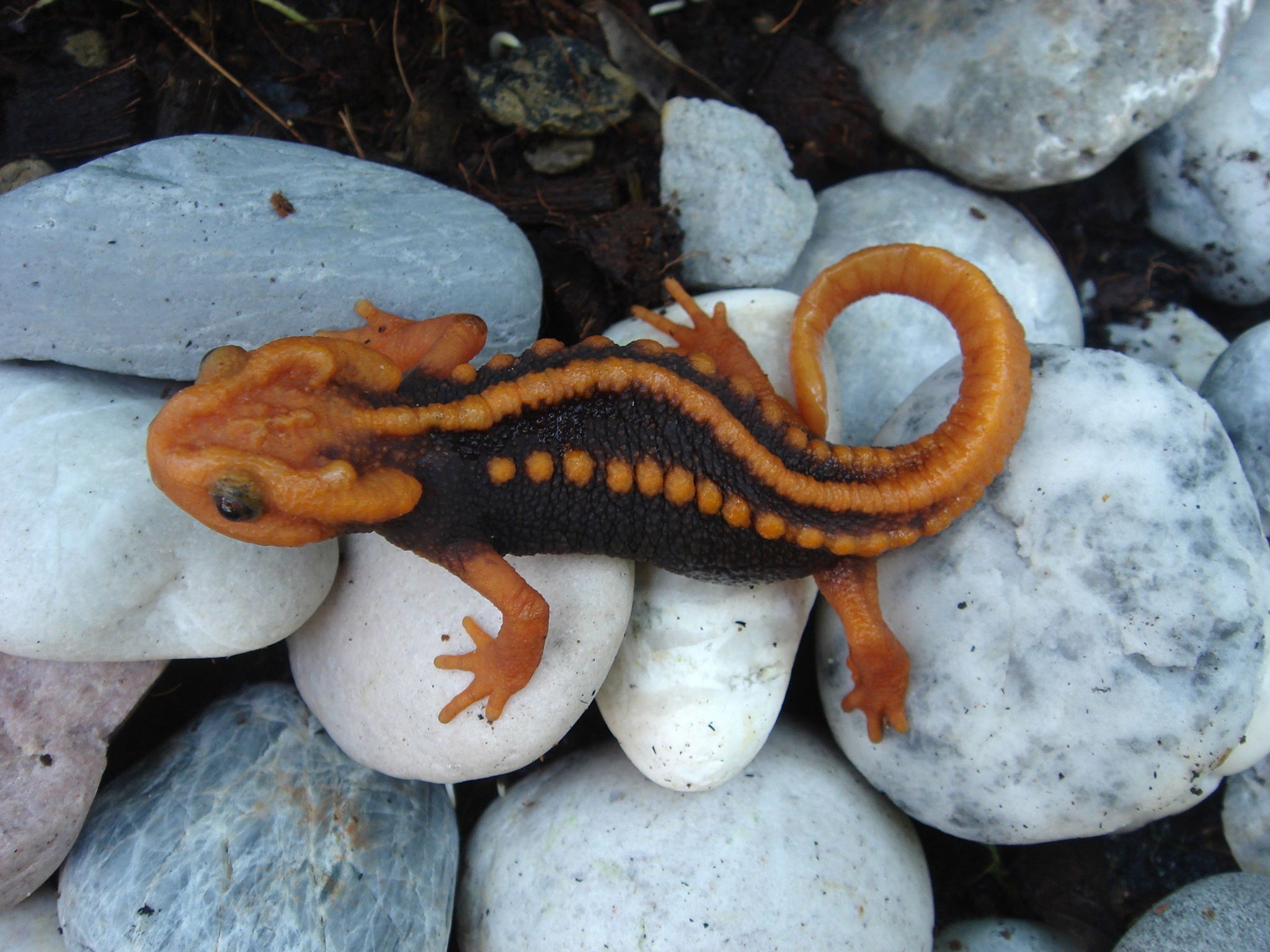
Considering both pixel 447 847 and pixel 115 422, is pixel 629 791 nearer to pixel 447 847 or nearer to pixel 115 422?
pixel 447 847

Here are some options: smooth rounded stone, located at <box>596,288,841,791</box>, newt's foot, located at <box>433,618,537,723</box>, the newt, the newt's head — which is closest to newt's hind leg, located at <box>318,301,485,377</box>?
the newt

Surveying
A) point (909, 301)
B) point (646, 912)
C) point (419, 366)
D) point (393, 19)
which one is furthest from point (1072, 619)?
point (393, 19)

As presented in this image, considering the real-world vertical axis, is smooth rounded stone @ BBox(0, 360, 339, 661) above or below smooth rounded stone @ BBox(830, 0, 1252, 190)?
below

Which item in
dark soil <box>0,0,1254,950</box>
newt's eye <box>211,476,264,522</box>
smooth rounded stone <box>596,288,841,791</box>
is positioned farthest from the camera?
dark soil <box>0,0,1254,950</box>

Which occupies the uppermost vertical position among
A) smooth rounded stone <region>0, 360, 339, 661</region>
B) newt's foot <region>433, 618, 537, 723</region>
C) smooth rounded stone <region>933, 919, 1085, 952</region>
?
smooth rounded stone <region>0, 360, 339, 661</region>

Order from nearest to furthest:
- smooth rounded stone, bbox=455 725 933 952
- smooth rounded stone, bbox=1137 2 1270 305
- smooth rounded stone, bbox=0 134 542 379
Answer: smooth rounded stone, bbox=0 134 542 379 → smooth rounded stone, bbox=455 725 933 952 → smooth rounded stone, bbox=1137 2 1270 305

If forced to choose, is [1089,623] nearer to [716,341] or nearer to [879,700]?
[879,700]

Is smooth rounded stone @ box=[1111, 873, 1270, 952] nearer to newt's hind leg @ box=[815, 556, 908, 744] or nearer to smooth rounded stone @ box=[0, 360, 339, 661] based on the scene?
newt's hind leg @ box=[815, 556, 908, 744]
